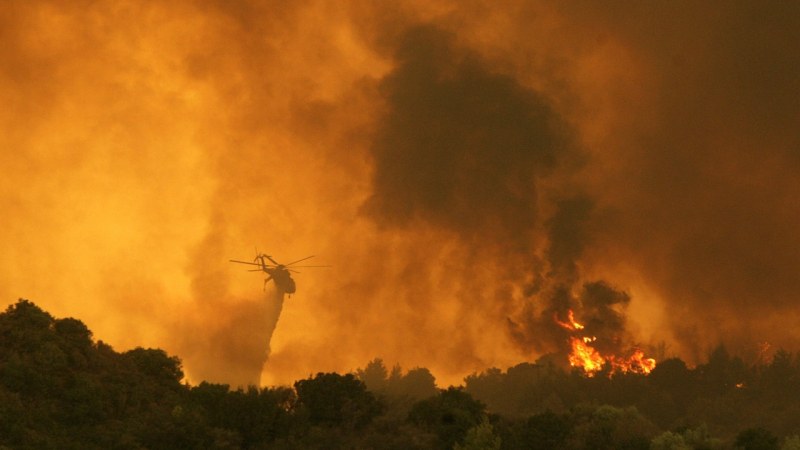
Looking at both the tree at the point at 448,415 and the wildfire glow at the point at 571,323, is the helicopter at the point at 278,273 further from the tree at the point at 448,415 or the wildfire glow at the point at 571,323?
the tree at the point at 448,415

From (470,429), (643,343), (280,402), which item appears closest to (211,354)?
(643,343)

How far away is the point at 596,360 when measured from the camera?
13225 centimetres

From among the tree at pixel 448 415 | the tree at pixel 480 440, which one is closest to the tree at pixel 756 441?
the tree at pixel 480 440

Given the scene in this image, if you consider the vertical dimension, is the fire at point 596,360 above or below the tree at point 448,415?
above

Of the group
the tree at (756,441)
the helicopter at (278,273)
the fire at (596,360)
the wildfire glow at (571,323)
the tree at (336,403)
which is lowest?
the tree at (756,441)

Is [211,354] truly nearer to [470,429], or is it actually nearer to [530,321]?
[530,321]

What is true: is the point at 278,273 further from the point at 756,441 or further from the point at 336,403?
the point at 756,441

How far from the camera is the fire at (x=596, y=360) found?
5138 inches

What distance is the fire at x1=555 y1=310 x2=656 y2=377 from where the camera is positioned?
5138 inches

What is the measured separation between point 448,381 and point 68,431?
90.2m

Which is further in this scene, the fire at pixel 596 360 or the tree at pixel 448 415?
the fire at pixel 596 360

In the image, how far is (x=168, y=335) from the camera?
136m

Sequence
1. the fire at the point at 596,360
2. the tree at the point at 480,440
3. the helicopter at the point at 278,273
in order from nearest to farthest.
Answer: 1. the tree at the point at 480,440
2. the fire at the point at 596,360
3. the helicopter at the point at 278,273

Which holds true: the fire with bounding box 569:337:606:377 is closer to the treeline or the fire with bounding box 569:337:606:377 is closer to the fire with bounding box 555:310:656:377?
the fire with bounding box 555:310:656:377
